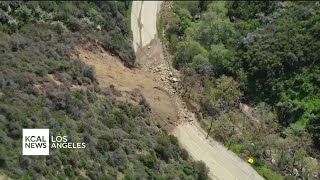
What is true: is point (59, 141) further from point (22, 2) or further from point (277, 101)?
point (277, 101)

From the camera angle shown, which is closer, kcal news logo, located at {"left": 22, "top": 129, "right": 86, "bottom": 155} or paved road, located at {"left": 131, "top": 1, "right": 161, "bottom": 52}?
kcal news logo, located at {"left": 22, "top": 129, "right": 86, "bottom": 155}

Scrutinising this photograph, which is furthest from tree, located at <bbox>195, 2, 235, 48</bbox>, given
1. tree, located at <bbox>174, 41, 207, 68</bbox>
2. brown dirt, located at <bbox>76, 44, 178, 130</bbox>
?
brown dirt, located at <bbox>76, 44, 178, 130</bbox>

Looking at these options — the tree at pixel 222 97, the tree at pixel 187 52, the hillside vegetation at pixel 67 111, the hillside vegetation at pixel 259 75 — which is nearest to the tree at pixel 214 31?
the hillside vegetation at pixel 259 75

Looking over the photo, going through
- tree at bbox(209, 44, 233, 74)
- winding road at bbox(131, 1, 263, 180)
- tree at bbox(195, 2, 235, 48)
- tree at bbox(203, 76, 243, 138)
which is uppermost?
tree at bbox(195, 2, 235, 48)

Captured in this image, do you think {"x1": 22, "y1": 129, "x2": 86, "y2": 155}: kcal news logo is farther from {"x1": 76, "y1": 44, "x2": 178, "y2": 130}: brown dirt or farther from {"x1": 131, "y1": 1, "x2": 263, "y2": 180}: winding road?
{"x1": 131, "y1": 1, "x2": 263, "y2": 180}: winding road

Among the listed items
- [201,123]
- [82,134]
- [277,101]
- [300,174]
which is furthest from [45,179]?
[277,101]

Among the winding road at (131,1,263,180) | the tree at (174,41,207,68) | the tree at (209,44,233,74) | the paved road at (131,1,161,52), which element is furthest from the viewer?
the paved road at (131,1,161,52)

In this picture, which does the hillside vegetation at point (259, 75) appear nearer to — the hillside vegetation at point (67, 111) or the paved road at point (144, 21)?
the paved road at point (144, 21)
